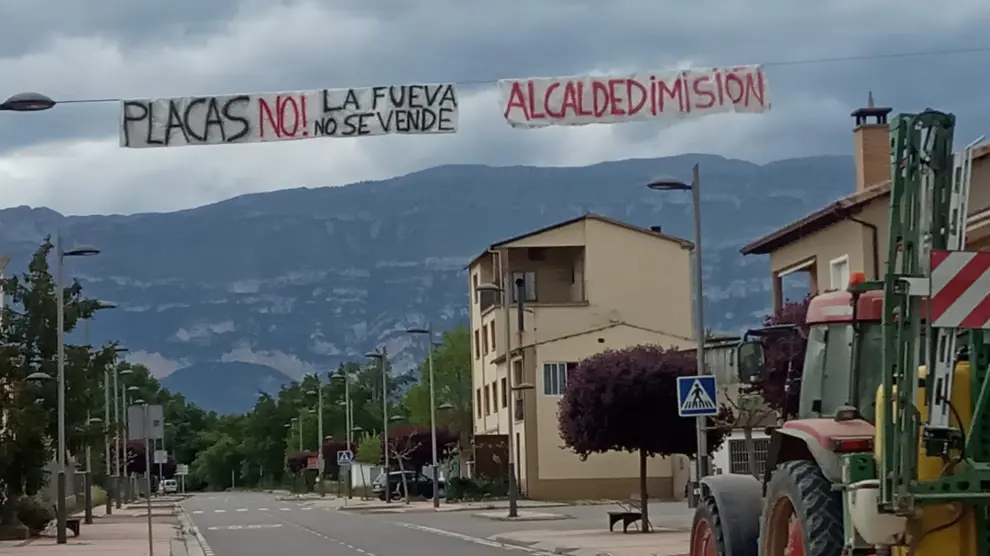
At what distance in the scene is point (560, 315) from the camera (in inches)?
2872

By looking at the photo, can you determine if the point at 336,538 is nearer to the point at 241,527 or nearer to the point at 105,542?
the point at 105,542

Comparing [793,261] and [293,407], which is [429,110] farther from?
[293,407]

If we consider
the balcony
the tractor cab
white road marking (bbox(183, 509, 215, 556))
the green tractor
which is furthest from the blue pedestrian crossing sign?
the balcony

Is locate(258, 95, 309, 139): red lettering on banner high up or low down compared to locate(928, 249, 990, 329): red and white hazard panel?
up

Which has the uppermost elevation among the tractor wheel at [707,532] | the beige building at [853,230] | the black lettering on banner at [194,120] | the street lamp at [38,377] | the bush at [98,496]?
the beige building at [853,230]

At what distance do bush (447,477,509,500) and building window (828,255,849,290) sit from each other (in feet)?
118

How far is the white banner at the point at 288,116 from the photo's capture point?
15.9 meters

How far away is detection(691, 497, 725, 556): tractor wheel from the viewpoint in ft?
41.7

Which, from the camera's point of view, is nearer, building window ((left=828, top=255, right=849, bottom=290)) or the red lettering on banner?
the red lettering on banner

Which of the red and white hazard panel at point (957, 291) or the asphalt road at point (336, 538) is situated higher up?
the red and white hazard panel at point (957, 291)

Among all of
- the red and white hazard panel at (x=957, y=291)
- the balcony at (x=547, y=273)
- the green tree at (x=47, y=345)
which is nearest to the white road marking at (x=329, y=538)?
the green tree at (x=47, y=345)

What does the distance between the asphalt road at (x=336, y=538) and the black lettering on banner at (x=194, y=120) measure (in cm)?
1493

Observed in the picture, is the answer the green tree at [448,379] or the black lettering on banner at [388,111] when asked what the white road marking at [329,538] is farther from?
the green tree at [448,379]

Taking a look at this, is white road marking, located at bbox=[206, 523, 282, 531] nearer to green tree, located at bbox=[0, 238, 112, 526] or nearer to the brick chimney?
green tree, located at bbox=[0, 238, 112, 526]
